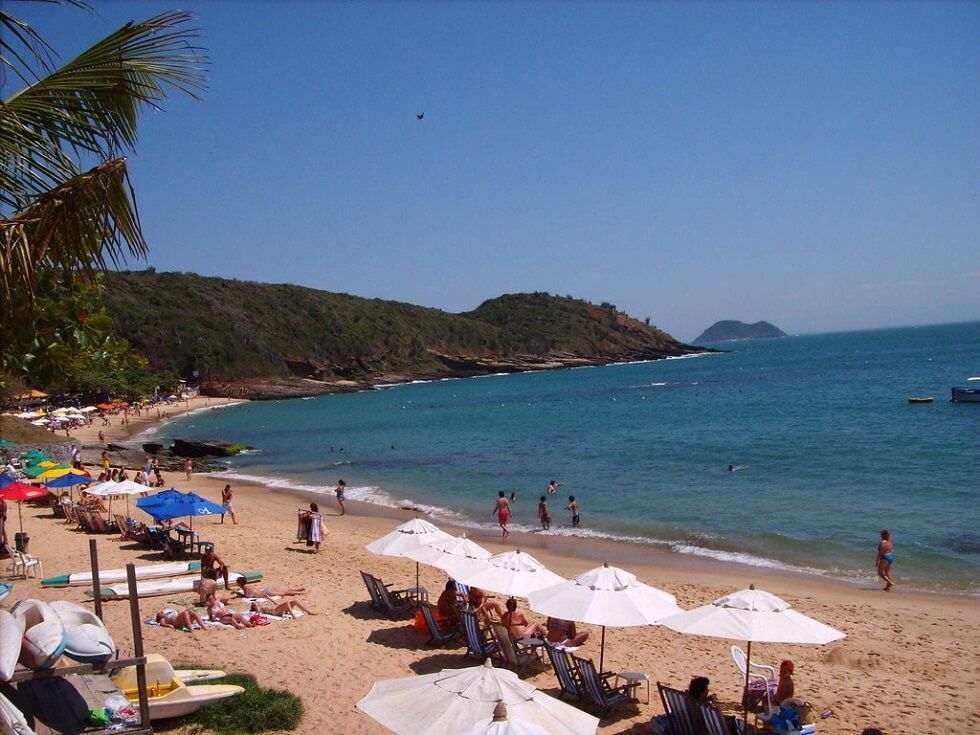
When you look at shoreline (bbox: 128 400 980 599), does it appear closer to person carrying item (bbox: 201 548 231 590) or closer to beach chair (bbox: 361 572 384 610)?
beach chair (bbox: 361 572 384 610)

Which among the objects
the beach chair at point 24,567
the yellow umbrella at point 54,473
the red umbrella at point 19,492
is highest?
the red umbrella at point 19,492

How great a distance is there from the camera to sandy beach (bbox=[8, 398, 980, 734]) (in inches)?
340

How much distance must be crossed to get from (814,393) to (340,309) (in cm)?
8420

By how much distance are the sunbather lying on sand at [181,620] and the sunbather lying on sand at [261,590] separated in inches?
51.4

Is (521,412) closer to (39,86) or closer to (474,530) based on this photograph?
(474,530)

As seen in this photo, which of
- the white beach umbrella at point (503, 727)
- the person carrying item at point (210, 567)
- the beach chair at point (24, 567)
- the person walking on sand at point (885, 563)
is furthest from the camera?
the person walking on sand at point (885, 563)

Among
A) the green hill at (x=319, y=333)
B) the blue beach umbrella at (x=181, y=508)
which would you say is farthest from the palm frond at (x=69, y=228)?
the green hill at (x=319, y=333)

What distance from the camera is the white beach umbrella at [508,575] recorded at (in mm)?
9656

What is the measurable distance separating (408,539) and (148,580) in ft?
16.2

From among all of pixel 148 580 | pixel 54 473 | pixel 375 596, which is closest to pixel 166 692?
pixel 375 596

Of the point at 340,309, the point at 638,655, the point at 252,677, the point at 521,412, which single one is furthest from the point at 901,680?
the point at 340,309

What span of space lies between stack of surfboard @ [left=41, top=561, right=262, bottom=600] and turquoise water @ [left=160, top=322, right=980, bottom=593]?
33.3 ft

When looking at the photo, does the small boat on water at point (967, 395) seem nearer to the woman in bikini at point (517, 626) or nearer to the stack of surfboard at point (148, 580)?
the woman in bikini at point (517, 626)

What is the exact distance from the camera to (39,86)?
3938mm
